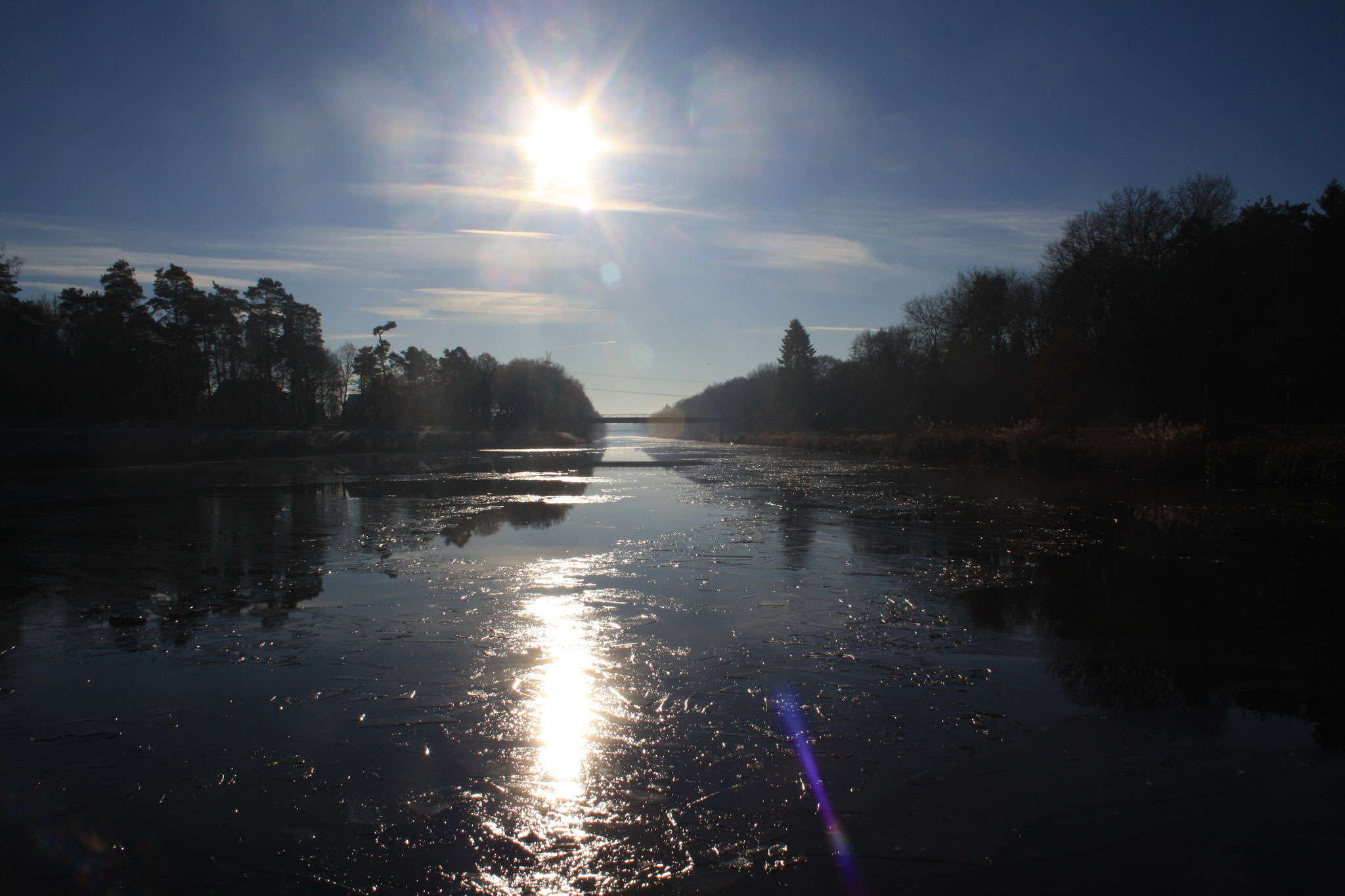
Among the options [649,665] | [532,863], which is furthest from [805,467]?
[532,863]

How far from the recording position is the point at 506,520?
13.6 metres

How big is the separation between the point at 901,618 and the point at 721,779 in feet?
11.5

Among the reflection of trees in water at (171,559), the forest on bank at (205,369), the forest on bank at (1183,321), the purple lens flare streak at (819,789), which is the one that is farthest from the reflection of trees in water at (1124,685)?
the forest on bank at (205,369)

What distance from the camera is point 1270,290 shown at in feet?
112

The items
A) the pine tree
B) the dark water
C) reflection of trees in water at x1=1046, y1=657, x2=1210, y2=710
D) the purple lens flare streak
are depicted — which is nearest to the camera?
the purple lens flare streak

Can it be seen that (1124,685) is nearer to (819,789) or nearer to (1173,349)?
(819,789)

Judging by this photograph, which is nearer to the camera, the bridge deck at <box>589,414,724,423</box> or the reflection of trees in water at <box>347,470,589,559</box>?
the reflection of trees in water at <box>347,470,589,559</box>

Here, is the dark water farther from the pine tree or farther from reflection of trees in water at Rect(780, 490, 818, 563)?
the pine tree

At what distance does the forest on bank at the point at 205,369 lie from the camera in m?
39.5

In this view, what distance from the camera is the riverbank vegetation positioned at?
2655 centimetres

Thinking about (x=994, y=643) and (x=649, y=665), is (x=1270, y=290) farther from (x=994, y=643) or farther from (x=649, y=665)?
(x=649, y=665)

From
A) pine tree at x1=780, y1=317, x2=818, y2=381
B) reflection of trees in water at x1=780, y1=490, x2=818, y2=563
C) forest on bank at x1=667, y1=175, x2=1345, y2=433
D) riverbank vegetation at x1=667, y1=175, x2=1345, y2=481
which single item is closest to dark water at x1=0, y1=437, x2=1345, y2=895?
reflection of trees in water at x1=780, y1=490, x2=818, y2=563

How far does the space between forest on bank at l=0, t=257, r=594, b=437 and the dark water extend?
40.5 meters

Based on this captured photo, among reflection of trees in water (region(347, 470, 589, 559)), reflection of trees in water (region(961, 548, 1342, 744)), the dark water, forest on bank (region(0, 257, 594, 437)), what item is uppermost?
forest on bank (region(0, 257, 594, 437))
